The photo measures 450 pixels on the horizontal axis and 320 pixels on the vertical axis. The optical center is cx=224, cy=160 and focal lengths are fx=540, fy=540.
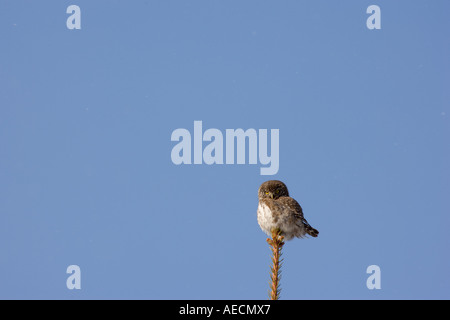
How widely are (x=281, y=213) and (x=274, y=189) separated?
0.40m

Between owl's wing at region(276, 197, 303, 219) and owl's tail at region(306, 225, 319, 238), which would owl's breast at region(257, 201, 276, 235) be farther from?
owl's tail at region(306, 225, 319, 238)

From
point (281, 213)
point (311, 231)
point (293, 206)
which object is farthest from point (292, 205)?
point (311, 231)

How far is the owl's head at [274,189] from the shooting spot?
8.30 meters

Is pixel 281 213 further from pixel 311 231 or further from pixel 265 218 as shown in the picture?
pixel 311 231

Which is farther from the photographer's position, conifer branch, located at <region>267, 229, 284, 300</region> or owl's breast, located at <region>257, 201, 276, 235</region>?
owl's breast, located at <region>257, 201, 276, 235</region>

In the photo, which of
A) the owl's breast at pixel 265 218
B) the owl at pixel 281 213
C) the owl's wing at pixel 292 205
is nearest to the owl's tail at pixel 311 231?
the owl at pixel 281 213

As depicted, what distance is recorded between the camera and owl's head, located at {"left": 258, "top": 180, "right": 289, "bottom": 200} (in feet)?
27.2

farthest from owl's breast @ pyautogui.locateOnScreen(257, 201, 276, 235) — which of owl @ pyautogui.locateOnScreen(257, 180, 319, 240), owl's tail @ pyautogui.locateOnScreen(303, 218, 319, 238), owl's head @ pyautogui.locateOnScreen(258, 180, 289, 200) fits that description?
owl's tail @ pyautogui.locateOnScreen(303, 218, 319, 238)

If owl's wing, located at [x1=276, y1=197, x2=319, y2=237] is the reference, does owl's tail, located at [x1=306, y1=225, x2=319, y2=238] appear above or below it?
below
